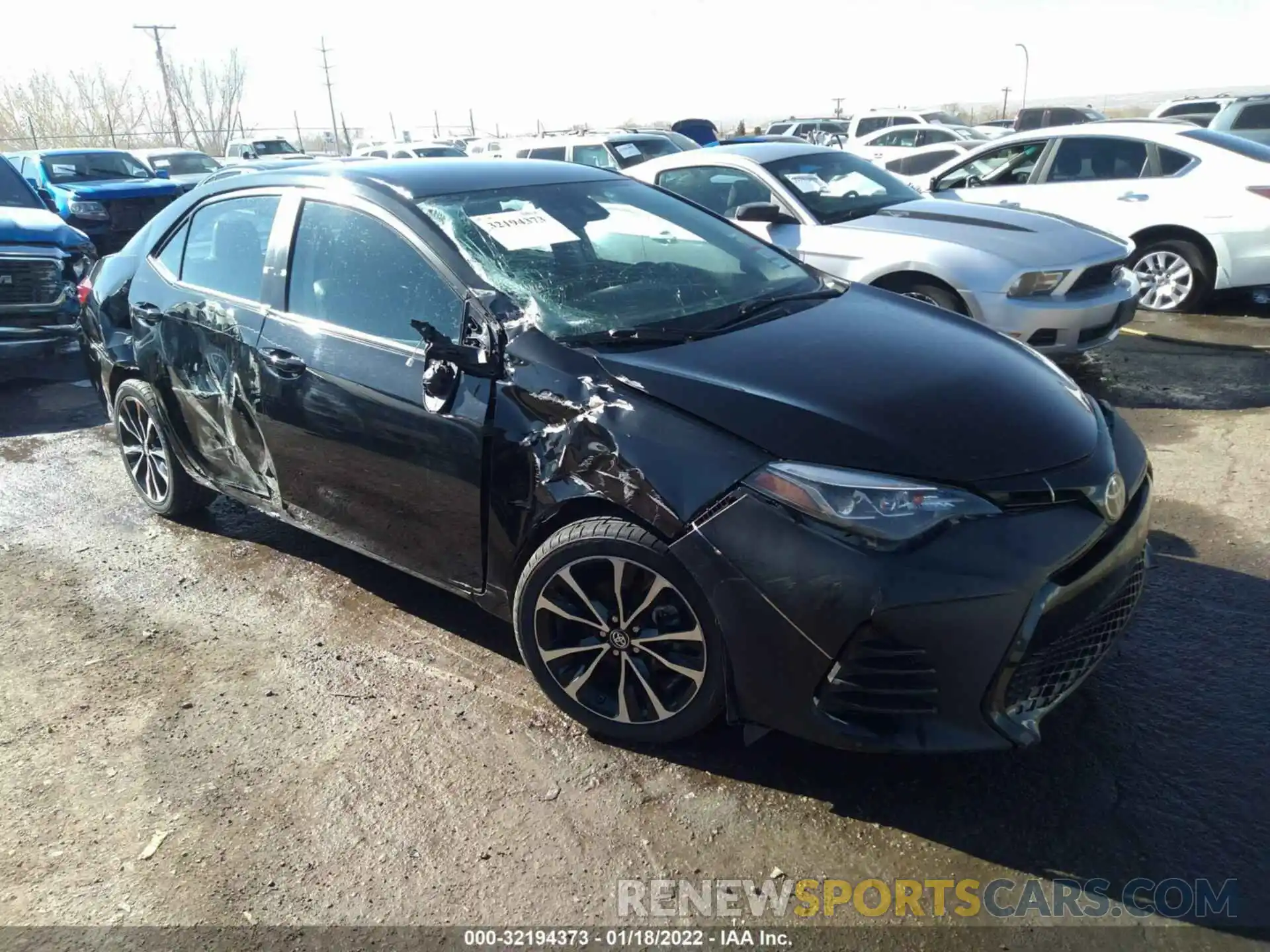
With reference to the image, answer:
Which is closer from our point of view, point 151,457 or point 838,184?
point 151,457

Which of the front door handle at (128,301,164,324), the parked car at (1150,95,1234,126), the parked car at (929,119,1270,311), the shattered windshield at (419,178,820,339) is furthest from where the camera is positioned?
the parked car at (1150,95,1234,126)

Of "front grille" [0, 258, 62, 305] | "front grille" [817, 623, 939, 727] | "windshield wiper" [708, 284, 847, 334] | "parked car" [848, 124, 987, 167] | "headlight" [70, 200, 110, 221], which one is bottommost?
"headlight" [70, 200, 110, 221]

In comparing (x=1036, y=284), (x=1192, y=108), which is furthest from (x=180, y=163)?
Answer: (x=1192, y=108)

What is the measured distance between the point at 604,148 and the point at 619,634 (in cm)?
1217

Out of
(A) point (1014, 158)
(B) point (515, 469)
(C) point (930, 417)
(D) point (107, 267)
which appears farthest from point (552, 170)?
(A) point (1014, 158)

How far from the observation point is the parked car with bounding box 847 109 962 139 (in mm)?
22891

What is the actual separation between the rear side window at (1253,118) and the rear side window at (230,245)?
1470cm

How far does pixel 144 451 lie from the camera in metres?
4.93

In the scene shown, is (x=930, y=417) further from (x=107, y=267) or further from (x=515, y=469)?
(x=107, y=267)

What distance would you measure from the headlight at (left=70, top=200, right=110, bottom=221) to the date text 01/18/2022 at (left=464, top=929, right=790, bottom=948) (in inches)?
579

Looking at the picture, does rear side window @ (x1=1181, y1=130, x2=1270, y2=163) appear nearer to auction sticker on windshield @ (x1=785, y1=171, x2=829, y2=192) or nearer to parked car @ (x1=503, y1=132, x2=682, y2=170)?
auction sticker on windshield @ (x1=785, y1=171, x2=829, y2=192)

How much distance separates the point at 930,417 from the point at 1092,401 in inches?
32.3

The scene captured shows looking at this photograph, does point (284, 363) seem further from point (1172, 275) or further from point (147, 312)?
point (1172, 275)

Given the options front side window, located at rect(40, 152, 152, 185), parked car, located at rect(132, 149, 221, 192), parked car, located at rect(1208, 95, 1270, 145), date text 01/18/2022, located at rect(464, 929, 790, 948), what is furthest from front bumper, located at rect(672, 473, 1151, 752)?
parked car, located at rect(132, 149, 221, 192)
